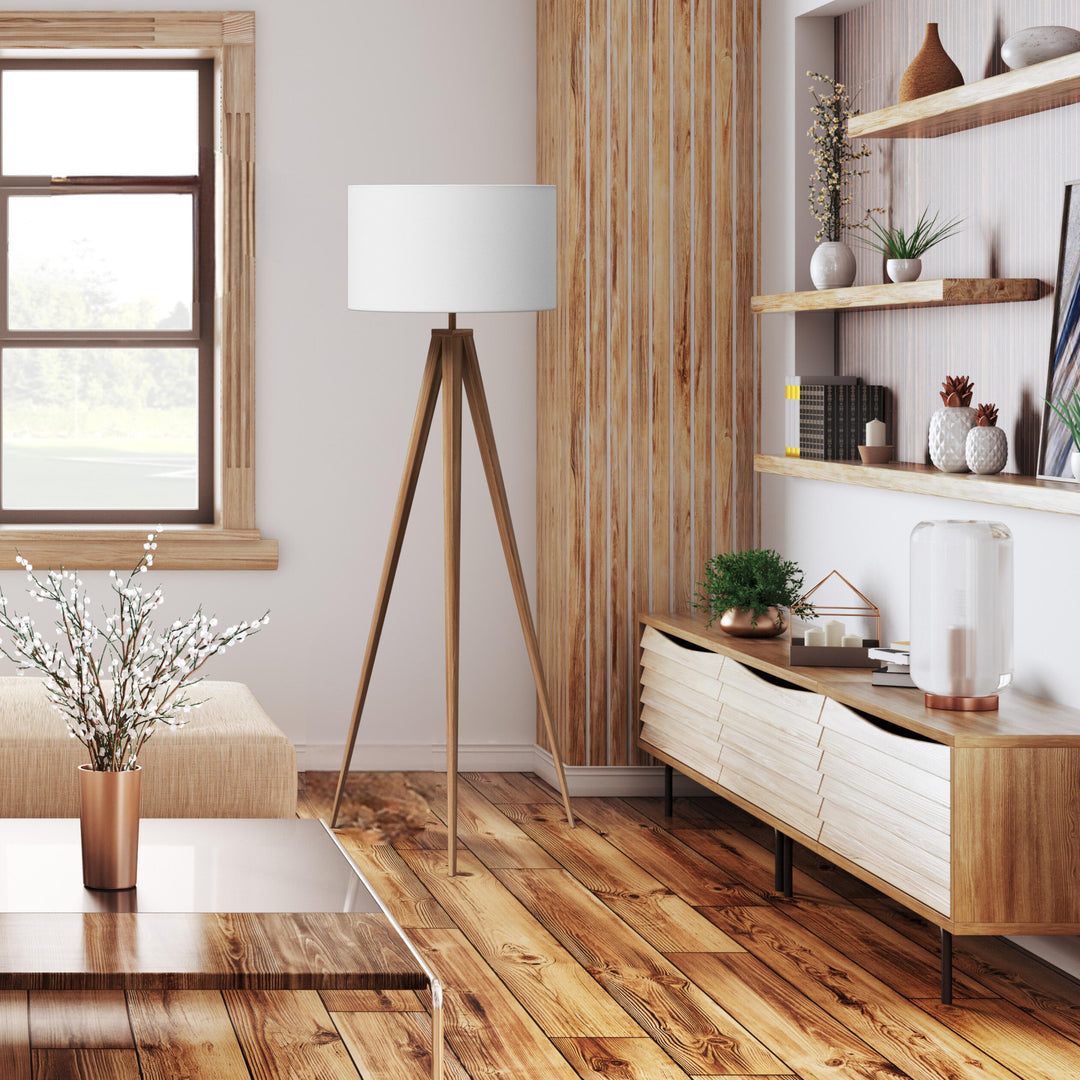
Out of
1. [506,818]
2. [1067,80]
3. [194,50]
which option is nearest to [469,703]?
[506,818]

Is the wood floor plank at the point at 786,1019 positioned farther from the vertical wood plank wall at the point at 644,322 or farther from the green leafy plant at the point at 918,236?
the green leafy plant at the point at 918,236

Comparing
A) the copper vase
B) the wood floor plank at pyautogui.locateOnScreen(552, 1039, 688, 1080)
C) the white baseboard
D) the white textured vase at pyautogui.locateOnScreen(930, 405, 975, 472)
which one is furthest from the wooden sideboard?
the copper vase

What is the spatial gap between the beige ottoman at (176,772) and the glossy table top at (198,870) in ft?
1.36

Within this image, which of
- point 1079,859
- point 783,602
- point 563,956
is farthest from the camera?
point 783,602

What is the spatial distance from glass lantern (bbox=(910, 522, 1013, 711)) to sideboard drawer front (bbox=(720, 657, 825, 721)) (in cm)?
41

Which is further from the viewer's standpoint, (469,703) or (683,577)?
(469,703)

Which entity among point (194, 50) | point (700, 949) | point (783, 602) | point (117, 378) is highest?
point (194, 50)

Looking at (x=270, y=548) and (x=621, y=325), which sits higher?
(x=621, y=325)

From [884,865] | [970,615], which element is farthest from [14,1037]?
[970,615]

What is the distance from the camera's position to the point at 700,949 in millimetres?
3455

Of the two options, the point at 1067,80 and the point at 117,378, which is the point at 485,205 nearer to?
the point at 1067,80

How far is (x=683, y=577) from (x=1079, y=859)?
2.10 m

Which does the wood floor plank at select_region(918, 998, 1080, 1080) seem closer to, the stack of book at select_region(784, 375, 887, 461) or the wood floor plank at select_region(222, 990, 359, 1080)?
the wood floor plank at select_region(222, 990, 359, 1080)

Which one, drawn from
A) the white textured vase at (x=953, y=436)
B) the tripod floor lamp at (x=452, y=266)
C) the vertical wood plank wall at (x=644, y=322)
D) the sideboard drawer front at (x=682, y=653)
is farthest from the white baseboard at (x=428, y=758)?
the white textured vase at (x=953, y=436)
